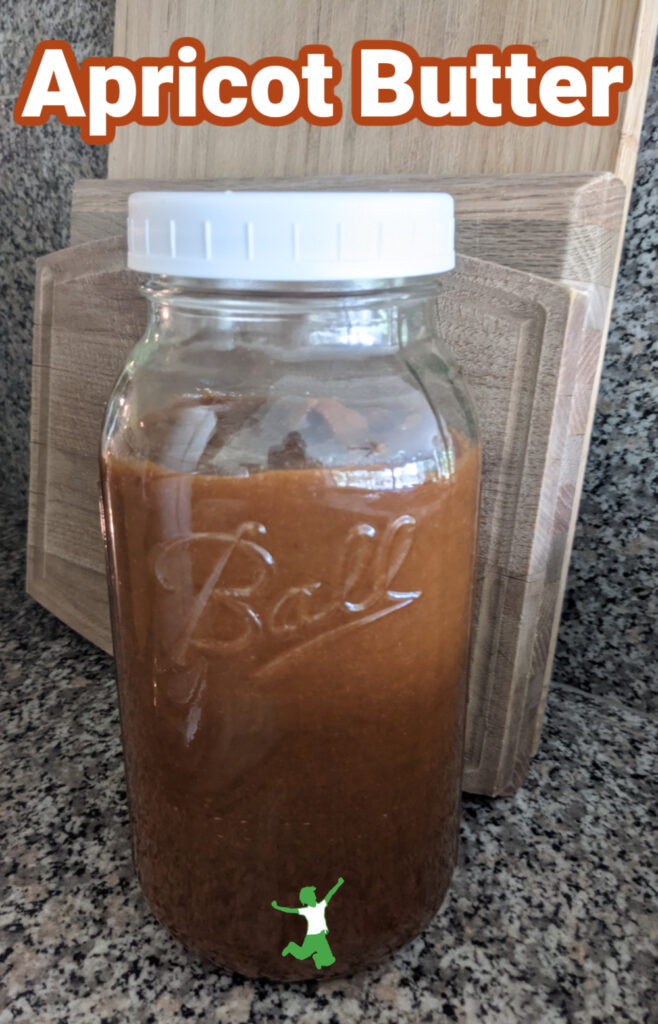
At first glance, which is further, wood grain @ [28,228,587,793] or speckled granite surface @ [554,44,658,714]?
speckled granite surface @ [554,44,658,714]

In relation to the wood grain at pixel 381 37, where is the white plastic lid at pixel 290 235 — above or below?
below

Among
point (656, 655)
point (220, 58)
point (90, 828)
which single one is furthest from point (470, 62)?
point (90, 828)

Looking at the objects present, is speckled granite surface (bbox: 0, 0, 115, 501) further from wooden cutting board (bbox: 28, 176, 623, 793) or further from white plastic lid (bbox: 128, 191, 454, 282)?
white plastic lid (bbox: 128, 191, 454, 282)

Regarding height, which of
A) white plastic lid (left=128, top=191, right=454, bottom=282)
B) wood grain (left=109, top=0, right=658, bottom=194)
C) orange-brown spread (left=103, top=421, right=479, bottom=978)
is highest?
wood grain (left=109, top=0, right=658, bottom=194)

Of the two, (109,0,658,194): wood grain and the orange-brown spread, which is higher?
(109,0,658,194): wood grain

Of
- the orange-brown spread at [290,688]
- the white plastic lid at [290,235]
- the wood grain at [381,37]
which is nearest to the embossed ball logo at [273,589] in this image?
the orange-brown spread at [290,688]

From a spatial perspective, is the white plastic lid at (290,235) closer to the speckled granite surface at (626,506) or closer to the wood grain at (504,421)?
the wood grain at (504,421)

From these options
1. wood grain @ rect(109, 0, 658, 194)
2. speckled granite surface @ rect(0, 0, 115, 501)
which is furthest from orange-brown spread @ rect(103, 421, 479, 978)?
speckled granite surface @ rect(0, 0, 115, 501)
